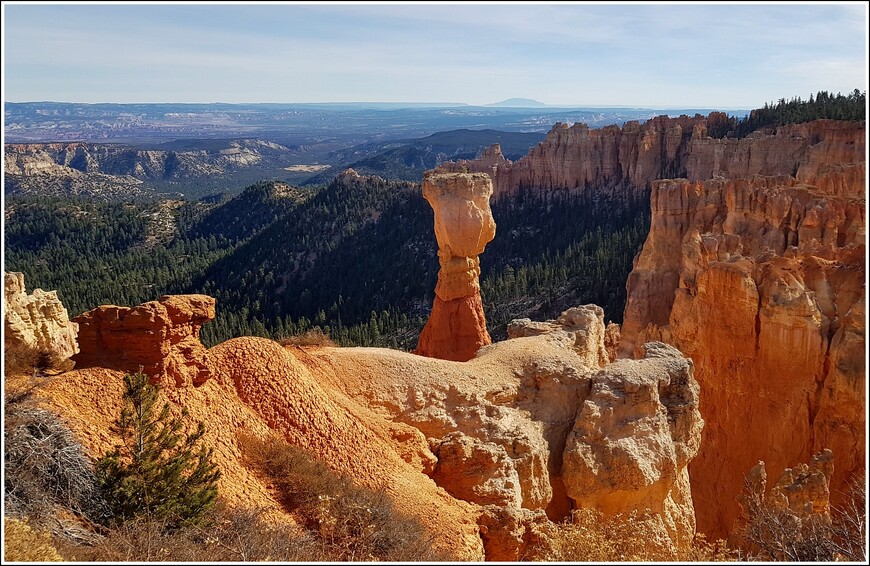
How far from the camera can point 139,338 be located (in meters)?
9.94

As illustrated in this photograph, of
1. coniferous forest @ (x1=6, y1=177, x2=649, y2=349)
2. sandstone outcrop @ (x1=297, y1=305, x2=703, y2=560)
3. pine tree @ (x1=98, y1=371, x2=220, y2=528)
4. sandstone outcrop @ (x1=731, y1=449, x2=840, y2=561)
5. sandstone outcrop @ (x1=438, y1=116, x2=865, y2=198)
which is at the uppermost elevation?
sandstone outcrop @ (x1=438, y1=116, x2=865, y2=198)

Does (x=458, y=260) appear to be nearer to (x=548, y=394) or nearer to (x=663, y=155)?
(x=548, y=394)

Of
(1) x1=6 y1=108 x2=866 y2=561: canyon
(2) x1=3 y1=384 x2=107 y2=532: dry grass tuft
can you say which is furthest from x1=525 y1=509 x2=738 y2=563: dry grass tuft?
(2) x1=3 y1=384 x2=107 y2=532: dry grass tuft

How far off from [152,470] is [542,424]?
782 centimetres

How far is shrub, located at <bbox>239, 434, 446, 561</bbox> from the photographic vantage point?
898 centimetres

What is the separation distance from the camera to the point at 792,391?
64.6 ft

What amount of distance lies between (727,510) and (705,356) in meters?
5.25

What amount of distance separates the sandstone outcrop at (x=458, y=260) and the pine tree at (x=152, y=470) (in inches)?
584

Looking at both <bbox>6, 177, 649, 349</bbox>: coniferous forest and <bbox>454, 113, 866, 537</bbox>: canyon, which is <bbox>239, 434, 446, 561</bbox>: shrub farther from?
<bbox>6, 177, 649, 349</bbox>: coniferous forest

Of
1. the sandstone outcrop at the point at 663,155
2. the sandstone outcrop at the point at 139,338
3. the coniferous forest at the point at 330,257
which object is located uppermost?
the sandstone outcrop at the point at 663,155

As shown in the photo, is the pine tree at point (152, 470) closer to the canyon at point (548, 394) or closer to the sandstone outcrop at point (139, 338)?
the canyon at point (548, 394)

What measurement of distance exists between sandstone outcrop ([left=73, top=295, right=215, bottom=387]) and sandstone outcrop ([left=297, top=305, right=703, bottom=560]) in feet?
11.2

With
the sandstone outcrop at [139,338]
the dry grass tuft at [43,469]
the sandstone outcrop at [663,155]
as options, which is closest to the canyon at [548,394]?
the sandstone outcrop at [139,338]

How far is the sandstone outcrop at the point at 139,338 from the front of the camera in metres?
9.89
